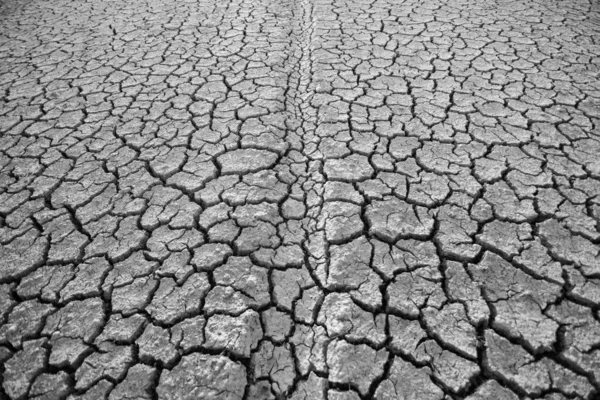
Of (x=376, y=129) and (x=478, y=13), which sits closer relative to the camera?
(x=376, y=129)

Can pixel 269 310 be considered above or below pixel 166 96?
below

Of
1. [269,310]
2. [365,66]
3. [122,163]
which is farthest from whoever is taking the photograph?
[365,66]

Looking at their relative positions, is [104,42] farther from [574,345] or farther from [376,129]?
[574,345]

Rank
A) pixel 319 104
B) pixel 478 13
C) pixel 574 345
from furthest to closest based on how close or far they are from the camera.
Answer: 1. pixel 478 13
2. pixel 319 104
3. pixel 574 345

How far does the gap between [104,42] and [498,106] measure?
398 cm

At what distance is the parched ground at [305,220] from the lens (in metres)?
1.42

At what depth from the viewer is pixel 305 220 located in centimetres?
204

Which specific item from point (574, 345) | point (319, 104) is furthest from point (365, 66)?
point (574, 345)

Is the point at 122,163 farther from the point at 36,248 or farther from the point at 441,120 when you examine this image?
the point at 441,120

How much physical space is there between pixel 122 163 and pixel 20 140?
0.89m

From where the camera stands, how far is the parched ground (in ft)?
4.67

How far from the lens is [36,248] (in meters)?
1.90

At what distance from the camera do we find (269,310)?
1.63 m

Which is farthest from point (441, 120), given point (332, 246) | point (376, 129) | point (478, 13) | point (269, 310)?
point (478, 13)
